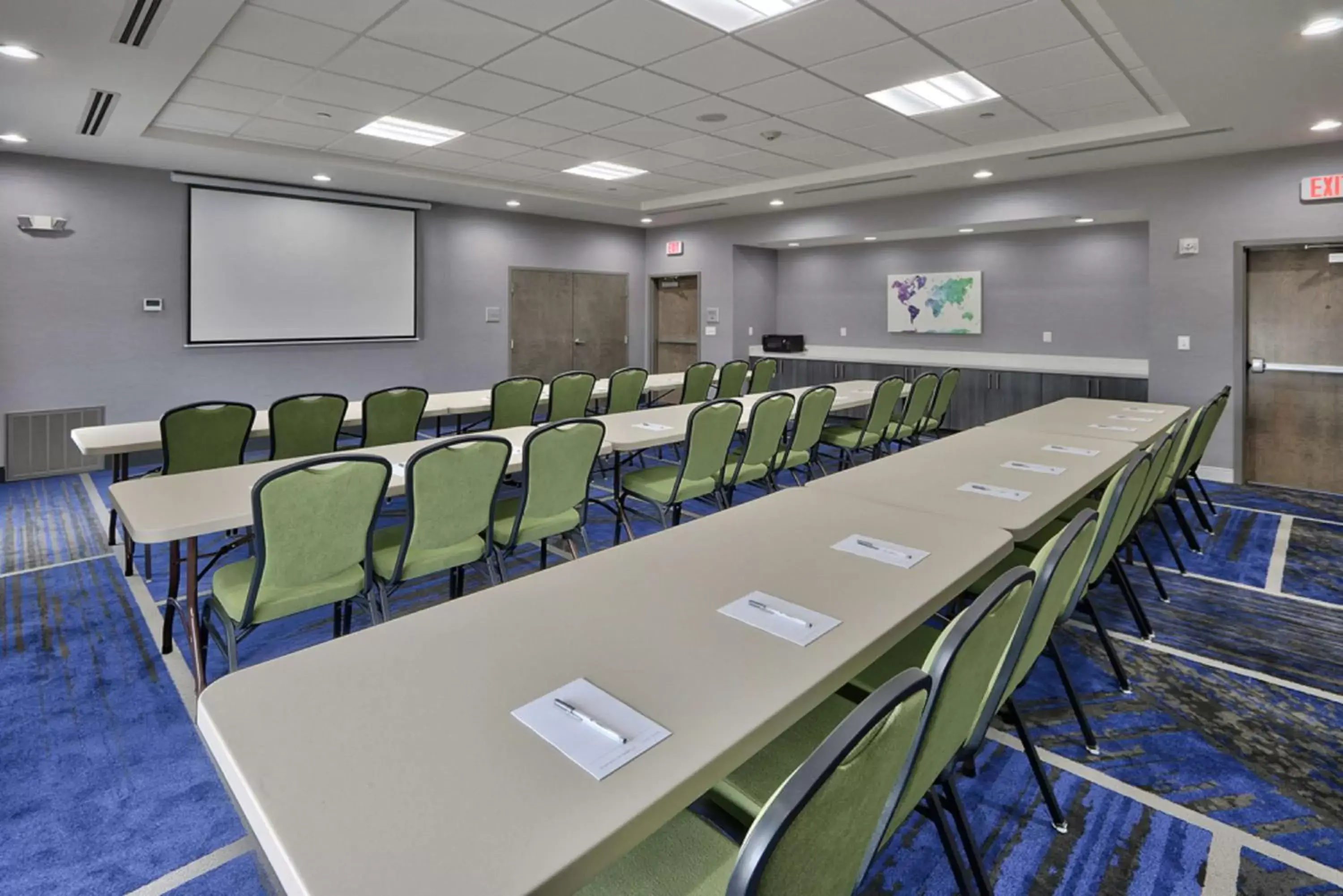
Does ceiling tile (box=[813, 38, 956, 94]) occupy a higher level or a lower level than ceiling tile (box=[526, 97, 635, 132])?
lower

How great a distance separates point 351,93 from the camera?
4.64 m

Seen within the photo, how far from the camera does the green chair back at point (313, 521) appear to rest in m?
2.20

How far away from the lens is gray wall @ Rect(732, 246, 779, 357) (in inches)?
390

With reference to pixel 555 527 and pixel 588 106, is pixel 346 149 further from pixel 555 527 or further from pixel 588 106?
pixel 555 527

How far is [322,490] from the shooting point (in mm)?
2291

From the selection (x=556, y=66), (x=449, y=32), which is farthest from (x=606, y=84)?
(x=449, y=32)

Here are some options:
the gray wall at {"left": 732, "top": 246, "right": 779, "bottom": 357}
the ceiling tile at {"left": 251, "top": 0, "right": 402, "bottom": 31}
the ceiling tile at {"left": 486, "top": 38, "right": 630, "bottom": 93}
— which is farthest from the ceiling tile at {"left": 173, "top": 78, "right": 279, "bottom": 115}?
the gray wall at {"left": 732, "top": 246, "right": 779, "bottom": 357}

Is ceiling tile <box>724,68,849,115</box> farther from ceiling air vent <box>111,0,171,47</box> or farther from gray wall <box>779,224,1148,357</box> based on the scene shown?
gray wall <box>779,224,1148,357</box>

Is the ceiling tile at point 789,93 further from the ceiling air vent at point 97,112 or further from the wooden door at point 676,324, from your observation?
the wooden door at point 676,324

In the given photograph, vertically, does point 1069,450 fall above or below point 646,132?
below

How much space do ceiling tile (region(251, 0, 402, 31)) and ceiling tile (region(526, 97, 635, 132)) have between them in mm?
1485

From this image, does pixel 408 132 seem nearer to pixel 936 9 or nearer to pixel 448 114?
pixel 448 114

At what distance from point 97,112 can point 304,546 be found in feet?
14.2

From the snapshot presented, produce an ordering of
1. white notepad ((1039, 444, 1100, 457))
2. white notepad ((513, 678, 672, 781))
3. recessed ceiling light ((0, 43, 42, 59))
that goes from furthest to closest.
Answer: recessed ceiling light ((0, 43, 42, 59)) → white notepad ((1039, 444, 1100, 457)) → white notepad ((513, 678, 672, 781))
